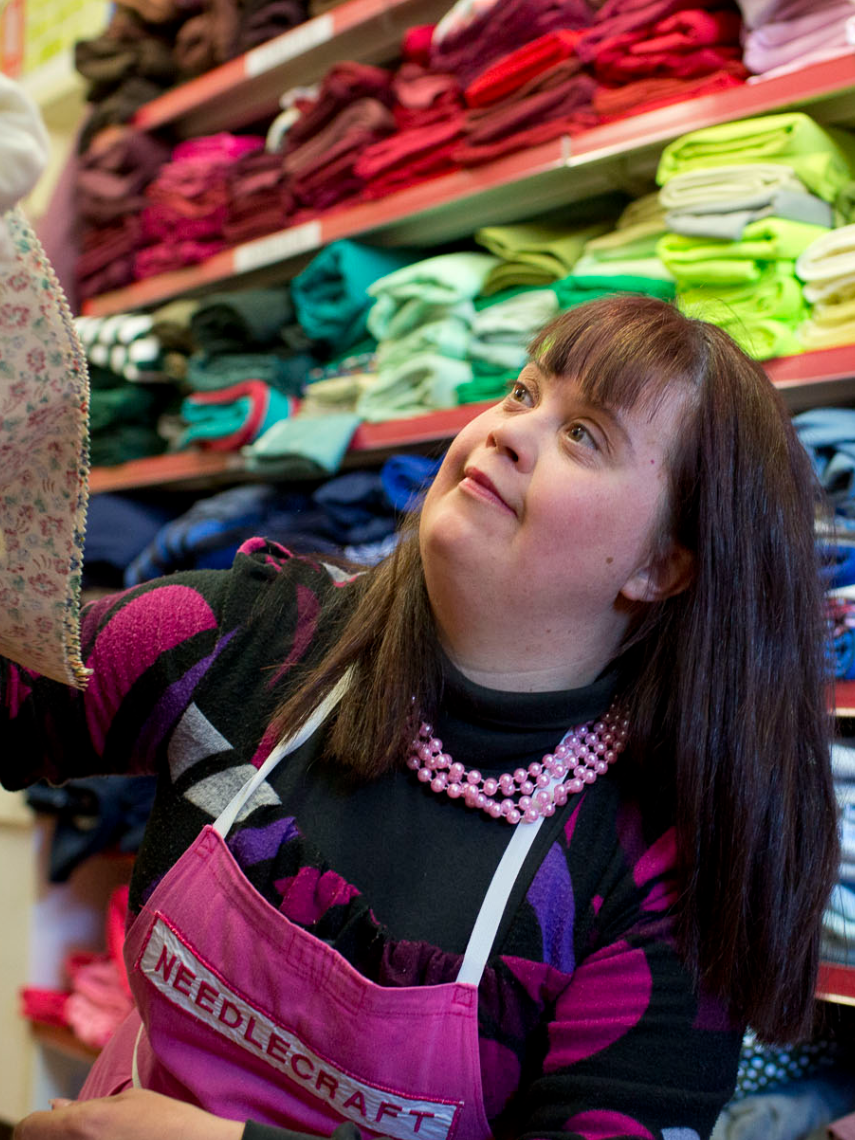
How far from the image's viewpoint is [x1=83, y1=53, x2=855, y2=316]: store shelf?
1506mm

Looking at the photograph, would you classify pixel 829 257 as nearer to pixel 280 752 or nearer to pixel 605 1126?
pixel 280 752

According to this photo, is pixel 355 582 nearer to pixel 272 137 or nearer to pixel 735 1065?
pixel 735 1065

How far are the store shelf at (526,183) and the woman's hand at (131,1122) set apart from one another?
4.58 feet

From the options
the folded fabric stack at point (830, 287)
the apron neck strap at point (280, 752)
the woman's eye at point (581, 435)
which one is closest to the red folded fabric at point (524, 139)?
the folded fabric stack at point (830, 287)

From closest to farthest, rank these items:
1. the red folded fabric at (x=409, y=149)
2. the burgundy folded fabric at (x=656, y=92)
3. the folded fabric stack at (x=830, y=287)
Answer: the folded fabric stack at (x=830, y=287), the burgundy folded fabric at (x=656, y=92), the red folded fabric at (x=409, y=149)

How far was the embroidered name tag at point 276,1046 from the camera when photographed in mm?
947

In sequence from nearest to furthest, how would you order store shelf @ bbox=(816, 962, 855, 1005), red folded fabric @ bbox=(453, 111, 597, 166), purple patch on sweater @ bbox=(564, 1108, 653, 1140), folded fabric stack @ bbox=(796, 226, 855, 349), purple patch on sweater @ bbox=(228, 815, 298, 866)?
purple patch on sweater @ bbox=(564, 1108, 653, 1140), purple patch on sweater @ bbox=(228, 815, 298, 866), store shelf @ bbox=(816, 962, 855, 1005), folded fabric stack @ bbox=(796, 226, 855, 349), red folded fabric @ bbox=(453, 111, 597, 166)

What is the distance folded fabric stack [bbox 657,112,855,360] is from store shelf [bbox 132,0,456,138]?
2.57 feet

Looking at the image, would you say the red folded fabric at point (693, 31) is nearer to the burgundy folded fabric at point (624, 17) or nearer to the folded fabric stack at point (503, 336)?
the burgundy folded fabric at point (624, 17)

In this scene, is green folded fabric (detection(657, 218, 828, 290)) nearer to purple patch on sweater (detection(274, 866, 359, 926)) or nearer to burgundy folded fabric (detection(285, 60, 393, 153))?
burgundy folded fabric (detection(285, 60, 393, 153))

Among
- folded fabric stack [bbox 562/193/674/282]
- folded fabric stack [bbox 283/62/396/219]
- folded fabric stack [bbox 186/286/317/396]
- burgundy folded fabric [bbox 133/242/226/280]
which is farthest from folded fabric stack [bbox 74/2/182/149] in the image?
folded fabric stack [bbox 562/193/674/282]

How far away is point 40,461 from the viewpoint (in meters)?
0.71

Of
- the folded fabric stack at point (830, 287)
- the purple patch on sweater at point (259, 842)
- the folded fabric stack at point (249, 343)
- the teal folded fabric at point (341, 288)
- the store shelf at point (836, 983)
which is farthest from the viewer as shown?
the folded fabric stack at point (249, 343)

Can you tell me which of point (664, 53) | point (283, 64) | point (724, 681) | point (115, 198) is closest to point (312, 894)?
point (724, 681)
